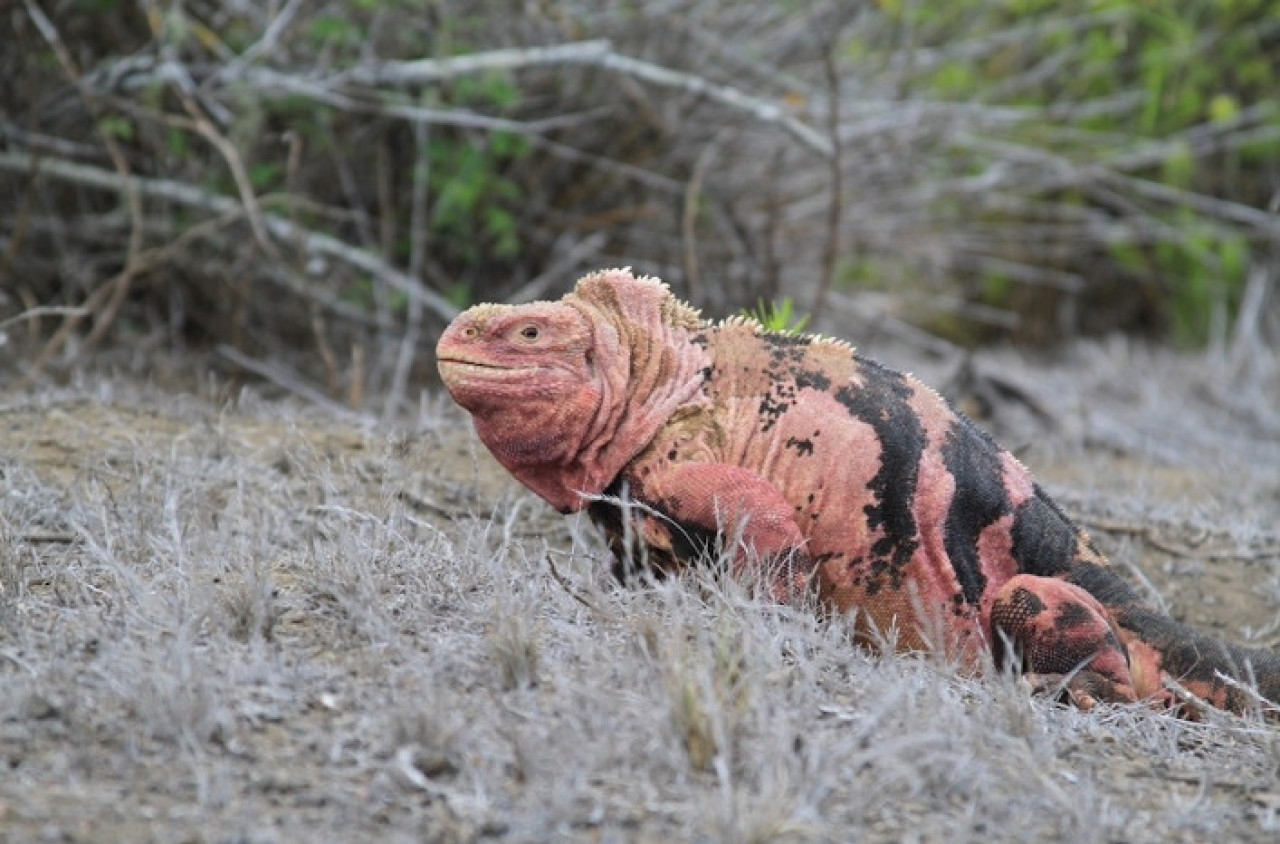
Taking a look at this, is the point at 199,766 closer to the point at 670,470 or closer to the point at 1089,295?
the point at 670,470

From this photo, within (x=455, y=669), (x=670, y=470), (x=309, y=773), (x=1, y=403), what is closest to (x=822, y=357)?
(x=670, y=470)

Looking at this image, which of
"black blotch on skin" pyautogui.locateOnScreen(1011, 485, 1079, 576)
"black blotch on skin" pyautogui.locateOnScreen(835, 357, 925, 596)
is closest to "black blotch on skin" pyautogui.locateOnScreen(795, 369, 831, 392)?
"black blotch on skin" pyautogui.locateOnScreen(835, 357, 925, 596)

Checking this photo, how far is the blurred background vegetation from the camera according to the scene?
6762mm

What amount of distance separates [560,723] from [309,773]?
1.66 feet

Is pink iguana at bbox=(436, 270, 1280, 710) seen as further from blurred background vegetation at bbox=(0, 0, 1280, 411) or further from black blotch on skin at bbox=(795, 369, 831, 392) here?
blurred background vegetation at bbox=(0, 0, 1280, 411)

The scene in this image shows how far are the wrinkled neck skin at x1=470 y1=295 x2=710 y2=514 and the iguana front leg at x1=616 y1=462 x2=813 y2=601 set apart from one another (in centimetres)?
13

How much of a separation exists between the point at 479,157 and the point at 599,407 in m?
4.28

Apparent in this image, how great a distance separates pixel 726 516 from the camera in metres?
3.64

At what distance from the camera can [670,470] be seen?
375 centimetres

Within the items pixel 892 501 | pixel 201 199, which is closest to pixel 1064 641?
pixel 892 501

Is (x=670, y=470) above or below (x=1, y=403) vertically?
above

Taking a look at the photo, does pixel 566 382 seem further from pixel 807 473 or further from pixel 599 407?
pixel 807 473

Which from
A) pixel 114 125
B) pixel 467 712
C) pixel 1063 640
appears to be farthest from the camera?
pixel 114 125

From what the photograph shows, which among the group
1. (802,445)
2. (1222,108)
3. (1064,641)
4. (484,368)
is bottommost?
(1064,641)
